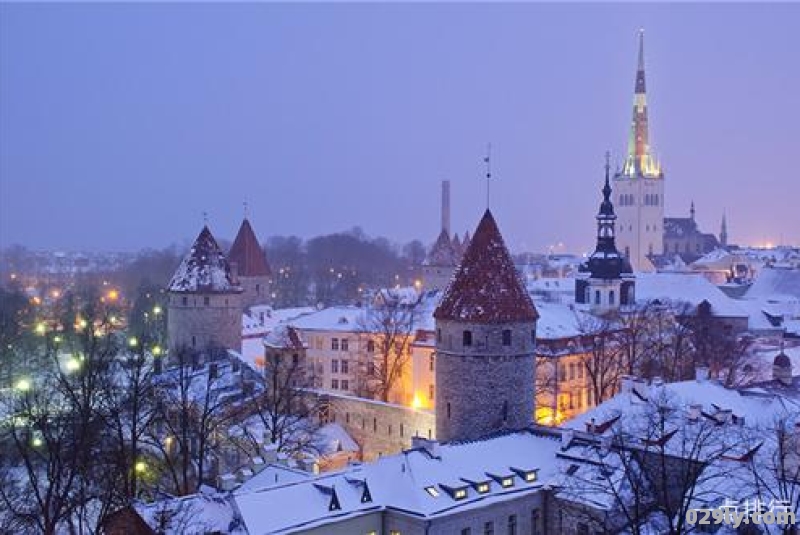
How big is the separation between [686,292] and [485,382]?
4040 cm

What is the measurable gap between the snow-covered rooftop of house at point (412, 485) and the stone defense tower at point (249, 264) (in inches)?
1671

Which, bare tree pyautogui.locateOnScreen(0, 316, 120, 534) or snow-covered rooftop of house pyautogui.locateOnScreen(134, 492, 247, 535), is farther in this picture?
bare tree pyautogui.locateOnScreen(0, 316, 120, 534)

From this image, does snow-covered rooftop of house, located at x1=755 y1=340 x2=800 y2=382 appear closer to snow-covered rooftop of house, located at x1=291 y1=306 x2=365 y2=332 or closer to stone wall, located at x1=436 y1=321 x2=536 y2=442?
stone wall, located at x1=436 y1=321 x2=536 y2=442

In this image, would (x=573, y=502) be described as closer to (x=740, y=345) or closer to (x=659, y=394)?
(x=659, y=394)

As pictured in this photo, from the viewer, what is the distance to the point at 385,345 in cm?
4769

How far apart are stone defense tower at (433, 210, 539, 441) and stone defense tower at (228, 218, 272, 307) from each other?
3770 cm

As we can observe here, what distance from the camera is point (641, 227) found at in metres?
119

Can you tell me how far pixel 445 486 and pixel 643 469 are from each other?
6.08 meters

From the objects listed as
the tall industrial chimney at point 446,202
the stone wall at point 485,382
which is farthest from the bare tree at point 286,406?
the tall industrial chimney at point 446,202

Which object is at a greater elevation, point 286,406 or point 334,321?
point 334,321

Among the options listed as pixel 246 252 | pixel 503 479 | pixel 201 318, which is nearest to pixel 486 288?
pixel 503 479

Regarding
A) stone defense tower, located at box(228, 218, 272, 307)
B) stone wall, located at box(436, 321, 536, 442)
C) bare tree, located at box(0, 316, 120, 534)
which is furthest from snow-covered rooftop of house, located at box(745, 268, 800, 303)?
bare tree, located at box(0, 316, 120, 534)

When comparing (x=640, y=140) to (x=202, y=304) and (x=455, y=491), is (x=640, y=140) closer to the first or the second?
(x=202, y=304)

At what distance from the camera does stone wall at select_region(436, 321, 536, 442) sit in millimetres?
30266
